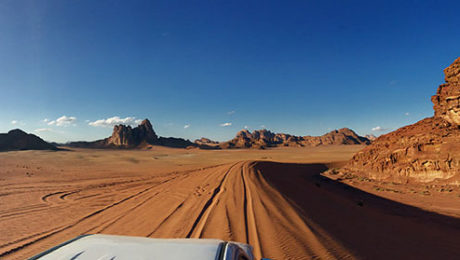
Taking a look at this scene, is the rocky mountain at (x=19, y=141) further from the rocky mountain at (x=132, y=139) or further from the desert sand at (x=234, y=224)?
the desert sand at (x=234, y=224)

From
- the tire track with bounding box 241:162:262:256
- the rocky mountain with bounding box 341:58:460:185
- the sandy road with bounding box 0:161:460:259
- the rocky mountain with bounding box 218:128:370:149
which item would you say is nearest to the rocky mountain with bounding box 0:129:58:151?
the sandy road with bounding box 0:161:460:259

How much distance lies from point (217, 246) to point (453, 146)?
23.0 m

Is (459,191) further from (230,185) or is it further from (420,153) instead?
(230,185)

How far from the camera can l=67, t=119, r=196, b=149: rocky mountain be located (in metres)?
108

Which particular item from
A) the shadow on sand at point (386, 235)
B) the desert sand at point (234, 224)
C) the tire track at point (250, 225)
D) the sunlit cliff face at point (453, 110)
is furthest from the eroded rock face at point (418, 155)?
the tire track at point (250, 225)

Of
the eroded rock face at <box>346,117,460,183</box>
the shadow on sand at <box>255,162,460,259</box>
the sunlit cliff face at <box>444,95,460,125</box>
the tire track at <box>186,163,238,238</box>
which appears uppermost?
the sunlit cliff face at <box>444,95,460,125</box>

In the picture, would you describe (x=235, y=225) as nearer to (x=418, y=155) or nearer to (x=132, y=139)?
(x=418, y=155)

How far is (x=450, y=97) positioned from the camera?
1797cm

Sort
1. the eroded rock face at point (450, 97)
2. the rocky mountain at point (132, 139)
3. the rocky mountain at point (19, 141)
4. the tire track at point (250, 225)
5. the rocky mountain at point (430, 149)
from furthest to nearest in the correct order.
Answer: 1. the rocky mountain at point (132, 139)
2. the rocky mountain at point (19, 141)
3. the eroded rock face at point (450, 97)
4. the rocky mountain at point (430, 149)
5. the tire track at point (250, 225)

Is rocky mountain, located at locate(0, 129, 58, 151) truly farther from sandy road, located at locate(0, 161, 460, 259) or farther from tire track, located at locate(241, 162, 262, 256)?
tire track, located at locate(241, 162, 262, 256)

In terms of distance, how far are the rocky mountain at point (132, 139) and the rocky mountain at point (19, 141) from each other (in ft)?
120

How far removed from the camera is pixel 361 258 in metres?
4.09

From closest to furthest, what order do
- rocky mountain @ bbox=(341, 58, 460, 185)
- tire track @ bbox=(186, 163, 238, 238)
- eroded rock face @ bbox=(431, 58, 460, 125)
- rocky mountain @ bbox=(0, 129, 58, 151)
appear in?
tire track @ bbox=(186, 163, 238, 238)
rocky mountain @ bbox=(341, 58, 460, 185)
eroded rock face @ bbox=(431, 58, 460, 125)
rocky mountain @ bbox=(0, 129, 58, 151)

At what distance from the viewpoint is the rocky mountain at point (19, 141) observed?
61.0 metres
